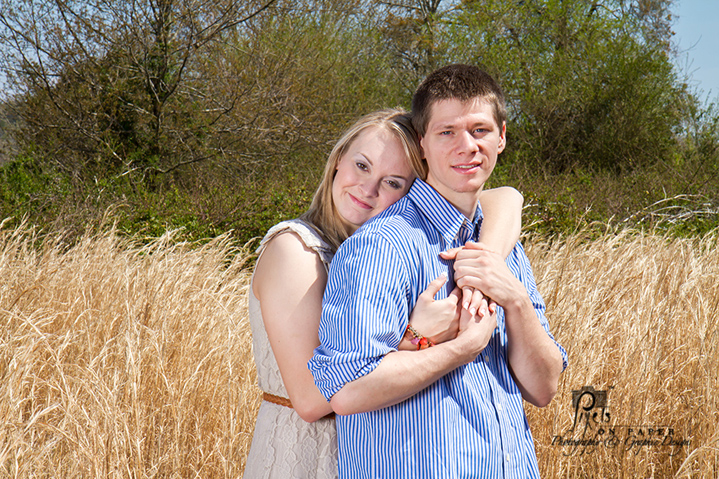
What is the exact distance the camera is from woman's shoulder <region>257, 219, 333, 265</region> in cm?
152

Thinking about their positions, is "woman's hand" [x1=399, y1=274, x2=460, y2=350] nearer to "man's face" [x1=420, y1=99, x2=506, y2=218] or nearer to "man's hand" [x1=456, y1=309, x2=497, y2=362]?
"man's hand" [x1=456, y1=309, x2=497, y2=362]

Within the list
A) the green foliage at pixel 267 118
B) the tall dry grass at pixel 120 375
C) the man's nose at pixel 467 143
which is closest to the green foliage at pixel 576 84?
the green foliage at pixel 267 118

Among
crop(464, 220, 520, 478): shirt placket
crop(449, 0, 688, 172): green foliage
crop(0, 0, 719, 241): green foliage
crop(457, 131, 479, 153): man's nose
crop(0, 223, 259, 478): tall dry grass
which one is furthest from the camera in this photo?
crop(449, 0, 688, 172): green foliage

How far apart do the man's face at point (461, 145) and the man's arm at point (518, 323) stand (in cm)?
16

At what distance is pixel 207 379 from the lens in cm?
287

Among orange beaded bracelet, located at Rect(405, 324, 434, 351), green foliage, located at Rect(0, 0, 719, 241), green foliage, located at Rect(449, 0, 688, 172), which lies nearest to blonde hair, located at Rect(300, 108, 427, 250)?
orange beaded bracelet, located at Rect(405, 324, 434, 351)

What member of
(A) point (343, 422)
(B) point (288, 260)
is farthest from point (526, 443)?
(B) point (288, 260)

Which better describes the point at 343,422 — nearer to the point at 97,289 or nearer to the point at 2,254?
the point at 97,289

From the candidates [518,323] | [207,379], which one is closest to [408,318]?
[518,323]

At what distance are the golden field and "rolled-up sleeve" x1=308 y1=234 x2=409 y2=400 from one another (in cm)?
139

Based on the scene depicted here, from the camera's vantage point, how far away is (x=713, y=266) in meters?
4.51

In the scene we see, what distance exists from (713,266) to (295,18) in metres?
7.60

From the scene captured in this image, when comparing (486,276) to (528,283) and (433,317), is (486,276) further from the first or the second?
(528,283)

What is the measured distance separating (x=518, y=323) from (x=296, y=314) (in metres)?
0.53
